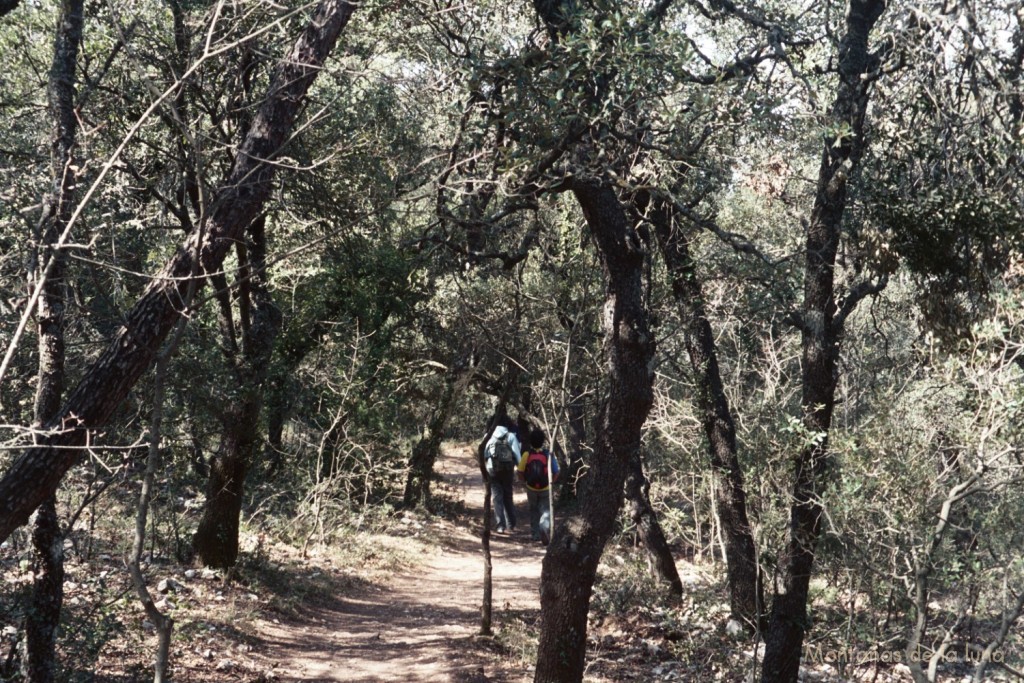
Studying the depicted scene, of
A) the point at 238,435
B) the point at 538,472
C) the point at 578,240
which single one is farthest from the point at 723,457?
the point at 238,435

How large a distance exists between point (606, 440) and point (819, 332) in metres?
2.30

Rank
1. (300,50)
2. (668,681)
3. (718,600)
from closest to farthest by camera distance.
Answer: (300,50), (668,681), (718,600)

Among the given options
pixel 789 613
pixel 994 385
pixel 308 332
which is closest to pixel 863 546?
pixel 789 613

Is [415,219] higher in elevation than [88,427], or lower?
higher

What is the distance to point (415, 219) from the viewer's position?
16.3 m

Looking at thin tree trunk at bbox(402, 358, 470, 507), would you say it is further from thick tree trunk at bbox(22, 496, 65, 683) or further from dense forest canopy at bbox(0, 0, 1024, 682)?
thick tree trunk at bbox(22, 496, 65, 683)

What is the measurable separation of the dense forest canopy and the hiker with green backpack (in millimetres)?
1247

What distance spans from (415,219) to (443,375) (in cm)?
456

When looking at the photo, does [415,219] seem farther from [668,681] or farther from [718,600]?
[668,681]

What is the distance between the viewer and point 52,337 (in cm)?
587

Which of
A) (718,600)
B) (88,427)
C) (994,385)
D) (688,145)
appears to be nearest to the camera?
(88,427)

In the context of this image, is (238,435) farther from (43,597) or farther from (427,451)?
(427,451)

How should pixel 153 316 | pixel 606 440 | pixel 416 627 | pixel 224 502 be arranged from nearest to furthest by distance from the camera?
pixel 153 316 < pixel 606 440 < pixel 224 502 < pixel 416 627

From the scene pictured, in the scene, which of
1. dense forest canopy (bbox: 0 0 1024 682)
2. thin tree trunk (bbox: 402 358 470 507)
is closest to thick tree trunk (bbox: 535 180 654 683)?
dense forest canopy (bbox: 0 0 1024 682)
